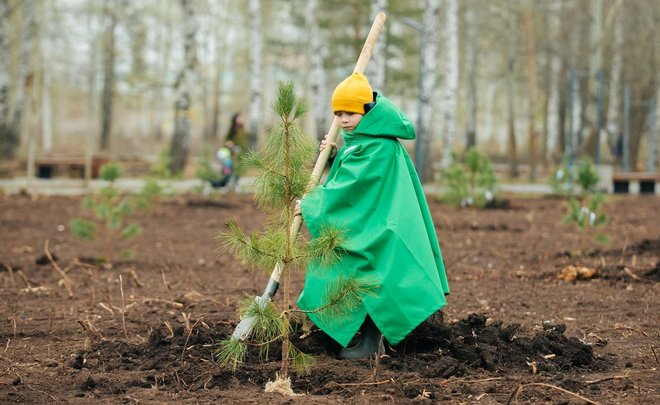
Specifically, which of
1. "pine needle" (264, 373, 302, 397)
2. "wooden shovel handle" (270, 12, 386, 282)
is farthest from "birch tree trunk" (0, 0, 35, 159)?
"pine needle" (264, 373, 302, 397)

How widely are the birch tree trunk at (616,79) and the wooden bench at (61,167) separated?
16.1 metres

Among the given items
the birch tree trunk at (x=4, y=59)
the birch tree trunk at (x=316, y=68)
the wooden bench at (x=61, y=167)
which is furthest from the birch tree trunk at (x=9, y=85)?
the birch tree trunk at (x=316, y=68)

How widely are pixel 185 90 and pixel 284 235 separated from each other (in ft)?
61.0

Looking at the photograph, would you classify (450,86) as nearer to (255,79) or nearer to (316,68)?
(316,68)

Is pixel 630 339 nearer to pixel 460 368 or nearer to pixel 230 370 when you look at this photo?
pixel 460 368

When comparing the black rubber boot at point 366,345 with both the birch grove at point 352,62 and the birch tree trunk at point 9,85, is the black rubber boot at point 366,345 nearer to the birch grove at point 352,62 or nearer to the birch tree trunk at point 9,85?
the birch grove at point 352,62

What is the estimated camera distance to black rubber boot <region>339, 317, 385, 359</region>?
483 cm

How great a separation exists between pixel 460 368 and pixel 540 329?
1332mm

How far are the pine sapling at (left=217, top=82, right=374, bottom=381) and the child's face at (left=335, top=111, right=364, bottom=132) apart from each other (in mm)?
448

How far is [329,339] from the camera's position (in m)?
5.07

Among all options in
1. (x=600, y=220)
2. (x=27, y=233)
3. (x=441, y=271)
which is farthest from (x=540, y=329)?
(x=27, y=233)

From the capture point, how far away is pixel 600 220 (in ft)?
29.2

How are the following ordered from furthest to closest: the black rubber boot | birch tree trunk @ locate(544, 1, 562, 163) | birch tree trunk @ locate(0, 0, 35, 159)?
birch tree trunk @ locate(544, 1, 562, 163) < birch tree trunk @ locate(0, 0, 35, 159) < the black rubber boot

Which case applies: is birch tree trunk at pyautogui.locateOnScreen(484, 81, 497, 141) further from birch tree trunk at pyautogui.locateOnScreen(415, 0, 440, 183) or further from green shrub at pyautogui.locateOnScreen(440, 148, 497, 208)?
green shrub at pyautogui.locateOnScreen(440, 148, 497, 208)
